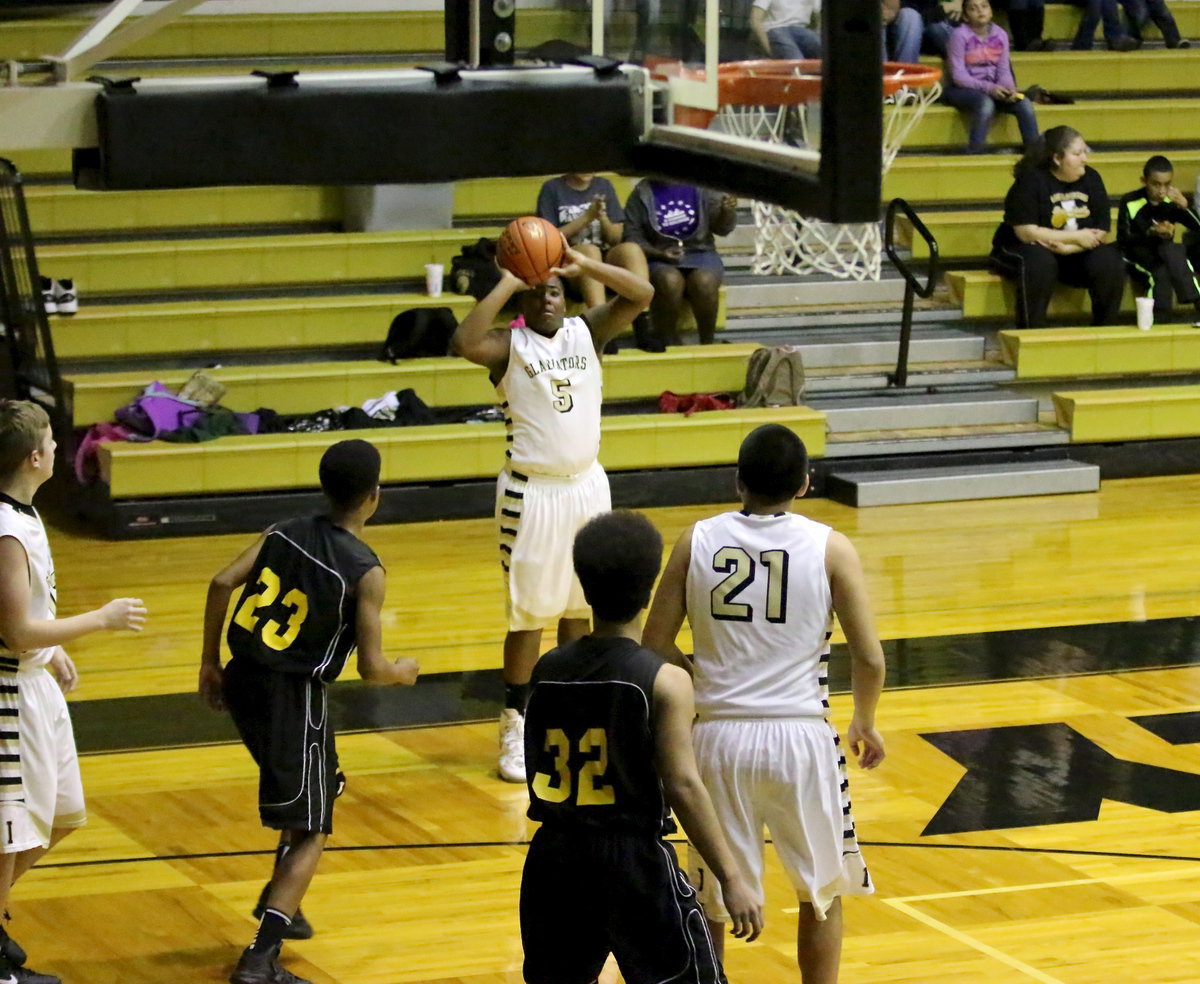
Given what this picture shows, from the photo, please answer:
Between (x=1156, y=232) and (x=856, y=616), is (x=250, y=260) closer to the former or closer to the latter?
(x=1156, y=232)

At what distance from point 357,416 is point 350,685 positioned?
320 centimetres

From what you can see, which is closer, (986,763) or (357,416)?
(986,763)

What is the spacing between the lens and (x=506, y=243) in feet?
20.4

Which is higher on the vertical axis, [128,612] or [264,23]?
[264,23]

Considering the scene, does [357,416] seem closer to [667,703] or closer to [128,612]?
[128,612]

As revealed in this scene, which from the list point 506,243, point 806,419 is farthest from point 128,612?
A: point 806,419

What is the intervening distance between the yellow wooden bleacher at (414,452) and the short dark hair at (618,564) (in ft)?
21.5

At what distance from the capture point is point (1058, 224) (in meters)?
12.2

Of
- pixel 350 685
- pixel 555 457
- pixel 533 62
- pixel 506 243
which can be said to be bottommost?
pixel 350 685

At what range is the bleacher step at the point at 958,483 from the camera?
430 inches

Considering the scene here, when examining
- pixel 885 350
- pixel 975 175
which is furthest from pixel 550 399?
pixel 975 175

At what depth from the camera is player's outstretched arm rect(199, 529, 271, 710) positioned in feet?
15.7

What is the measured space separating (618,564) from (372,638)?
117cm

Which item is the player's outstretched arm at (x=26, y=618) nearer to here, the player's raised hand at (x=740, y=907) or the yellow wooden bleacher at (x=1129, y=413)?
the player's raised hand at (x=740, y=907)
